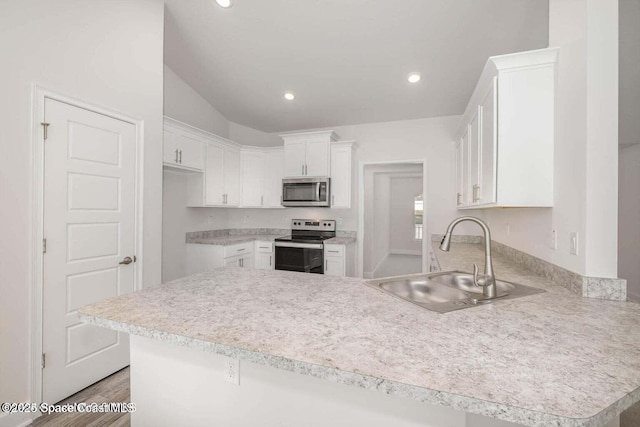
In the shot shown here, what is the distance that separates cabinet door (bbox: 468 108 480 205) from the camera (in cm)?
218

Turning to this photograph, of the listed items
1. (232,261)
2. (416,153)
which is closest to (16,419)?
(232,261)

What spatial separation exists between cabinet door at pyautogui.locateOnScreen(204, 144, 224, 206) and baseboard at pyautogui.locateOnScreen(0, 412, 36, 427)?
2.60 meters

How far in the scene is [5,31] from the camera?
160cm

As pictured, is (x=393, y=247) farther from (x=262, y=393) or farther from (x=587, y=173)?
(x=262, y=393)

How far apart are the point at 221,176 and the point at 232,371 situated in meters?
3.49

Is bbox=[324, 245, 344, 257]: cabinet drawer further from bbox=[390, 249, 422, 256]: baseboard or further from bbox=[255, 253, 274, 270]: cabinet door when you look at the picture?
bbox=[390, 249, 422, 256]: baseboard

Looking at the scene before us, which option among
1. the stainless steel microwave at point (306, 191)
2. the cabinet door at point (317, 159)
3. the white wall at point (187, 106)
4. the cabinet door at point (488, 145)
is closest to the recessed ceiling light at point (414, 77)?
the cabinet door at point (488, 145)

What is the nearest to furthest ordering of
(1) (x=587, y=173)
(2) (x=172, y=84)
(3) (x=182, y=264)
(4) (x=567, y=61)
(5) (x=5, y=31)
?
(1) (x=587, y=173), (4) (x=567, y=61), (5) (x=5, y=31), (2) (x=172, y=84), (3) (x=182, y=264)

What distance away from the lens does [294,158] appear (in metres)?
4.33

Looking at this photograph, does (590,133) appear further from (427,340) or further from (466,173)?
(466,173)

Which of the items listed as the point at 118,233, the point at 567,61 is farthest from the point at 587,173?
the point at 118,233

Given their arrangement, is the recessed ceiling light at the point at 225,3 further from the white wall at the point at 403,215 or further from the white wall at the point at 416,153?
the white wall at the point at 403,215

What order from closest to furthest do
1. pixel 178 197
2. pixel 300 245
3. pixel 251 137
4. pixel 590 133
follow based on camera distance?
pixel 590 133 → pixel 178 197 → pixel 300 245 → pixel 251 137

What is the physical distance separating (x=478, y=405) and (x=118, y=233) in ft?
8.58
